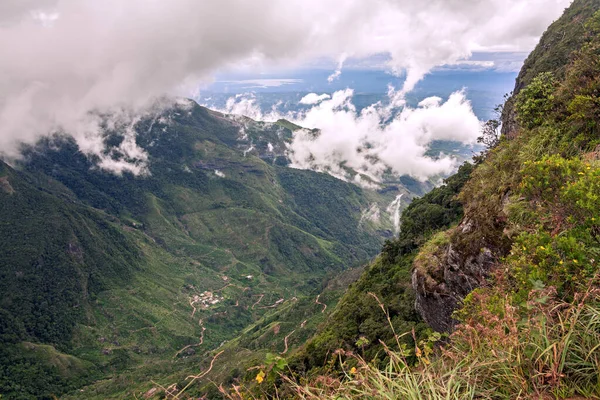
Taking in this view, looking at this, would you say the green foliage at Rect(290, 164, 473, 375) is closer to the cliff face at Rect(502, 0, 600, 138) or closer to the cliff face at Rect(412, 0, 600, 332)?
the cliff face at Rect(412, 0, 600, 332)

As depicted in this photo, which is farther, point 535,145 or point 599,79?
point 535,145

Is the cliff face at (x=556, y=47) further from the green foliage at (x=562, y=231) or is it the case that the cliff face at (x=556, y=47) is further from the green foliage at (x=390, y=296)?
the green foliage at (x=562, y=231)

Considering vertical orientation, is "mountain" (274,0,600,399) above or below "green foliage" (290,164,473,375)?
above

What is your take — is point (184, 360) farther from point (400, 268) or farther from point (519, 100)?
point (519, 100)

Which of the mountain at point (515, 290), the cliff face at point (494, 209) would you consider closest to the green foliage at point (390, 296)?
the mountain at point (515, 290)

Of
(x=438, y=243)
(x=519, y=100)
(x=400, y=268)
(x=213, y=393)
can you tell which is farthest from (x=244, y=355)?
(x=519, y=100)

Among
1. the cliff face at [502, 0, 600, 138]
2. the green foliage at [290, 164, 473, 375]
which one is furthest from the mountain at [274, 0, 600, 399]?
the cliff face at [502, 0, 600, 138]

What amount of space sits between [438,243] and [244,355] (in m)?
119

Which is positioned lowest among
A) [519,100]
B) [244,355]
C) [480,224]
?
[244,355]

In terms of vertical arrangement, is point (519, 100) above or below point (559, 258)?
above

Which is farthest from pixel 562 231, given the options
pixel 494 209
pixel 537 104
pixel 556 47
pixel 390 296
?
pixel 556 47

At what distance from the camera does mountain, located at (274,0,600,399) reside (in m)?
4.50

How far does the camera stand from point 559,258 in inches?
277

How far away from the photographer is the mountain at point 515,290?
177 inches
